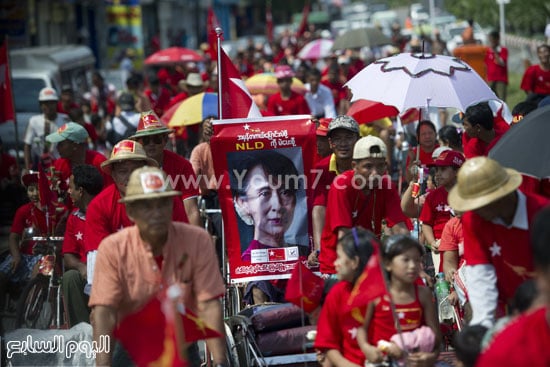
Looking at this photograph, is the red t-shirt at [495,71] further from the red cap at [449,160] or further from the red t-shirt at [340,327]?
the red t-shirt at [340,327]

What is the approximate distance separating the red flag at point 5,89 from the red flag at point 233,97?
5.91 m

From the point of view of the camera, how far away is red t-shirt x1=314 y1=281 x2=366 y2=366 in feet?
21.0

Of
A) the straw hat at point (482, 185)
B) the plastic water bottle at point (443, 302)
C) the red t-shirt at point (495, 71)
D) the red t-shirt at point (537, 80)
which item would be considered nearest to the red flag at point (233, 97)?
the plastic water bottle at point (443, 302)

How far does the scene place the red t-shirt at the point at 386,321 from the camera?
249 inches

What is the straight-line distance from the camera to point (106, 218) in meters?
7.77

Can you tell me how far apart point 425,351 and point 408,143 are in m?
9.14

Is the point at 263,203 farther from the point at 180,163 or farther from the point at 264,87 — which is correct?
the point at 264,87

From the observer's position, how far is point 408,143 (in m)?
15.4

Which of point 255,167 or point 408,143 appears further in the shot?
point 408,143

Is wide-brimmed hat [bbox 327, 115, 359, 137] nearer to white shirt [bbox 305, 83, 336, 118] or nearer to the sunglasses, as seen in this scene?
the sunglasses

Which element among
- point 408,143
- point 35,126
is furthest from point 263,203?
point 35,126

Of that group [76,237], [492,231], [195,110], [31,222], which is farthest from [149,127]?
[195,110]

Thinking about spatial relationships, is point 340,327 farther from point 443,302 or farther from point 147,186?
→ point 443,302

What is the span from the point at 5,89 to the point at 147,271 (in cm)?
969
